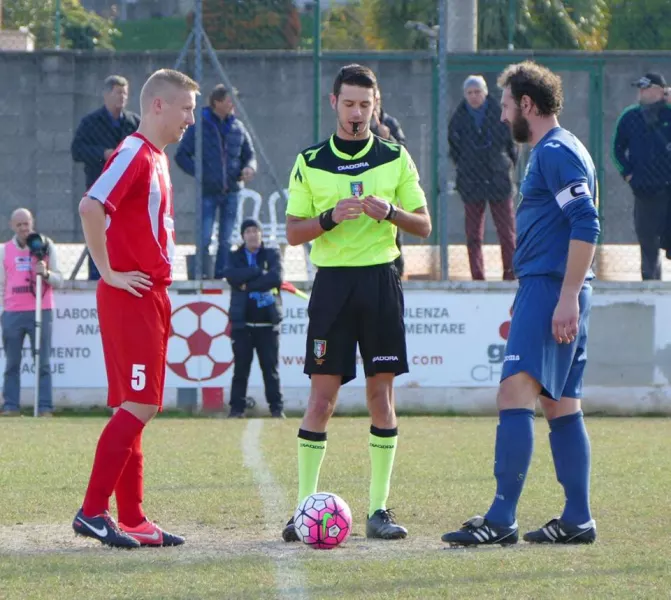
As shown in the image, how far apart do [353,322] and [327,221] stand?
1.80ft

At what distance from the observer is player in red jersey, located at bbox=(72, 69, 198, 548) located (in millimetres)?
6355

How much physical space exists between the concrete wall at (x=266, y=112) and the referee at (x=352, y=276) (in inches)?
295

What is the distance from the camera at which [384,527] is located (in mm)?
6691

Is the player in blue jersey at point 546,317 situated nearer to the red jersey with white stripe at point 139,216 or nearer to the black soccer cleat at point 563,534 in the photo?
the black soccer cleat at point 563,534

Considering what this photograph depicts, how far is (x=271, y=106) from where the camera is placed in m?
17.8

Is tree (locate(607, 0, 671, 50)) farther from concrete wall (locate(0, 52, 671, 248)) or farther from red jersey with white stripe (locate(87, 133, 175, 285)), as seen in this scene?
red jersey with white stripe (locate(87, 133, 175, 285))

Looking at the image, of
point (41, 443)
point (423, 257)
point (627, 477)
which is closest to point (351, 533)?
point (627, 477)

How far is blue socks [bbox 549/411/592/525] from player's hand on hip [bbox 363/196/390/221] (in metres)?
1.31

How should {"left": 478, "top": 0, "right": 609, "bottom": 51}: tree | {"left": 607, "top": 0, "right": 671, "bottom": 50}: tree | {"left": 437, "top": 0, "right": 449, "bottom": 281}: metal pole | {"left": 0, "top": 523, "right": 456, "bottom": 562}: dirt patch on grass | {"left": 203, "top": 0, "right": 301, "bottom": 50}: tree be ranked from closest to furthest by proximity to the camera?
1. {"left": 0, "top": 523, "right": 456, "bottom": 562}: dirt patch on grass
2. {"left": 437, "top": 0, "right": 449, "bottom": 281}: metal pole
3. {"left": 203, "top": 0, "right": 301, "bottom": 50}: tree
4. {"left": 607, "top": 0, "right": 671, "bottom": 50}: tree
5. {"left": 478, "top": 0, "right": 609, "bottom": 51}: tree

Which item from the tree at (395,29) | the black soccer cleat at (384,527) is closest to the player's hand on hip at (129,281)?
the black soccer cleat at (384,527)

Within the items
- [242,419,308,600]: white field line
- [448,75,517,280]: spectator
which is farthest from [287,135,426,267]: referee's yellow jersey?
[448,75,517,280]: spectator

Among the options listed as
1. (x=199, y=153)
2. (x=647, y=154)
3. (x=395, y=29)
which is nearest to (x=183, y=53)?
(x=199, y=153)

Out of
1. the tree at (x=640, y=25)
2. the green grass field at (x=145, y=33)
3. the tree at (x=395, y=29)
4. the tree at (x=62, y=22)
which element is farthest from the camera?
the green grass field at (x=145, y=33)

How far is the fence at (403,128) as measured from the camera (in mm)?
14557
